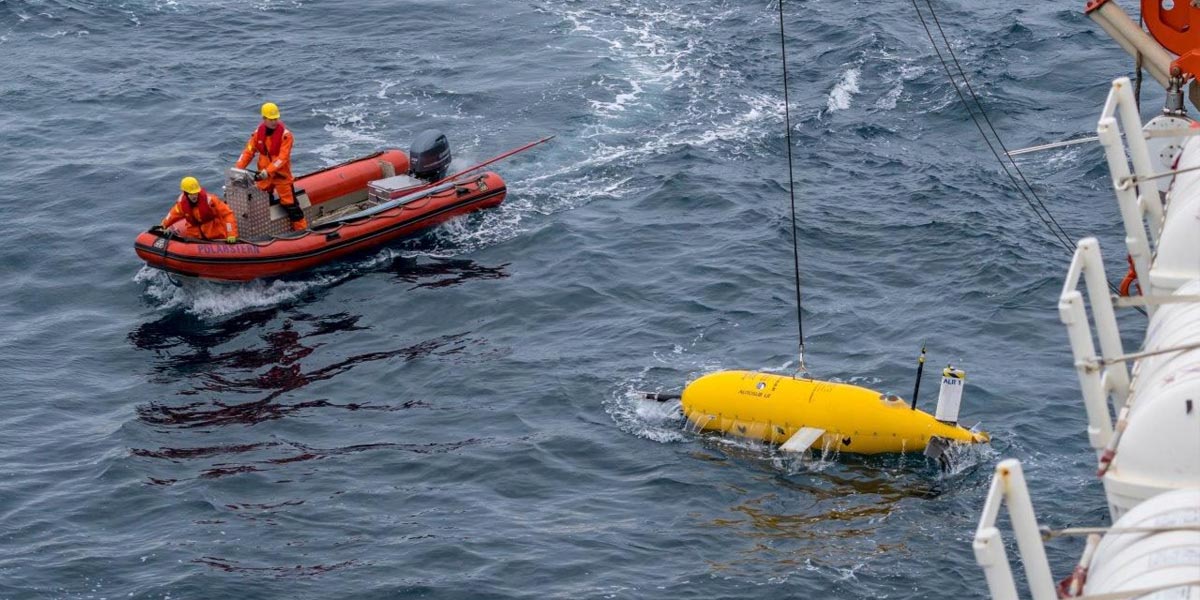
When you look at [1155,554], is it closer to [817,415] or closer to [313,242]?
[817,415]

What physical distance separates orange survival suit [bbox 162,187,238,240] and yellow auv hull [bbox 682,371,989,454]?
333 inches

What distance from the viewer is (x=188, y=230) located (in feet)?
Answer: 72.5

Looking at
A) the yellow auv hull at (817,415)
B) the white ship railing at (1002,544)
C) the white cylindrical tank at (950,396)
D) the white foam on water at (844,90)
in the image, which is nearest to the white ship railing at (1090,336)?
the white ship railing at (1002,544)

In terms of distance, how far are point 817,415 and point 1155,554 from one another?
8.92m

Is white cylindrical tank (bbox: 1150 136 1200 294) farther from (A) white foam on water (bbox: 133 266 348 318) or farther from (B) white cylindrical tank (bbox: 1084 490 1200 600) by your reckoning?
(A) white foam on water (bbox: 133 266 348 318)

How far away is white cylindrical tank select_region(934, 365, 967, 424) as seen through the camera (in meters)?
16.4

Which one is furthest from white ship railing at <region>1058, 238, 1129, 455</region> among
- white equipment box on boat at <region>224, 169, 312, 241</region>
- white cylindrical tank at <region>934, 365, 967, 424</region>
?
white equipment box on boat at <region>224, 169, 312, 241</region>

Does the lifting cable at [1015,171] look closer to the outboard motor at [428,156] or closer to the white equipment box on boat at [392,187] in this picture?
the outboard motor at [428,156]

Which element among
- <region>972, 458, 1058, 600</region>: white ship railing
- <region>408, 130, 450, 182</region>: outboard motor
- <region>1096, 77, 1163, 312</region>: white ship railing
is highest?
<region>1096, 77, 1163, 312</region>: white ship railing

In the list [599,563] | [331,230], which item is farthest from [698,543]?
[331,230]

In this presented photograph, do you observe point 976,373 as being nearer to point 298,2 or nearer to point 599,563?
point 599,563

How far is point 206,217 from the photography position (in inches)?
869

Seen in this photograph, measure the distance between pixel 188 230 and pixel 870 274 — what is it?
10.3 m

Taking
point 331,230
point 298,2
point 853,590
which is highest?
point 298,2
